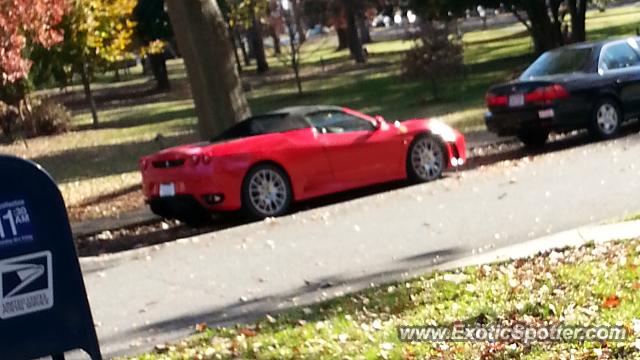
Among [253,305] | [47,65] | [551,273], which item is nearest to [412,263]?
[253,305]

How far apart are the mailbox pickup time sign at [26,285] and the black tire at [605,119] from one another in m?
13.7

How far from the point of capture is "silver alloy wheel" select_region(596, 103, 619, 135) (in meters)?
17.4

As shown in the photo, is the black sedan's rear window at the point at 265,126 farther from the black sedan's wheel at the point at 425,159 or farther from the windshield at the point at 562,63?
the windshield at the point at 562,63

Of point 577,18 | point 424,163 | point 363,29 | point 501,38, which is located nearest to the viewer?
point 424,163

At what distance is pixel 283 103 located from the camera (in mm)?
36031

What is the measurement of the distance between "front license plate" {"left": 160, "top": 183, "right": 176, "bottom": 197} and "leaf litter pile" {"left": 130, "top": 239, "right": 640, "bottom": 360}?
5428 mm

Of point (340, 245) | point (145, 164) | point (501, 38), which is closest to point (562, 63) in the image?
point (145, 164)

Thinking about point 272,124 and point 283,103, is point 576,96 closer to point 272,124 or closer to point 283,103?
point 272,124

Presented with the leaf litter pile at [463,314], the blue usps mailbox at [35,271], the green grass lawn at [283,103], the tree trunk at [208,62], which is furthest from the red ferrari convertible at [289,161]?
the blue usps mailbox at [35,271]

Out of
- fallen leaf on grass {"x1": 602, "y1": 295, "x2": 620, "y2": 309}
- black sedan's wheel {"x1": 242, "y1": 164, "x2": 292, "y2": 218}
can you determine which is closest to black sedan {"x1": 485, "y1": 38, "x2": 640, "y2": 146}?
black sedan's wheel {"x1": 242, "y1": 164, "x2": 292, "y2": 218}

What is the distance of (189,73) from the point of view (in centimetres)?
1683

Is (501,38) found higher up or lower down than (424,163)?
lower down
